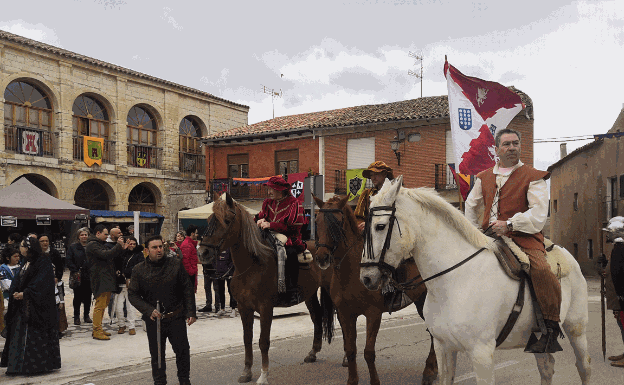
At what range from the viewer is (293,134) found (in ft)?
85.7

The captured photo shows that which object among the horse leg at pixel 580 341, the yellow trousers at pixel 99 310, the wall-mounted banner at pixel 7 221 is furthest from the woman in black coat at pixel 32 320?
the wall-mounted banner at pixel 7 221

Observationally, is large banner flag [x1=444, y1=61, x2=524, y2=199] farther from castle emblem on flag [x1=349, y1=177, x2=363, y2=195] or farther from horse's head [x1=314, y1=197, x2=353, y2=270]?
castle emblem on flag [x1=349, y1=177, x2=363, y2=195]

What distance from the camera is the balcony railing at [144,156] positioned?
26.5 meters

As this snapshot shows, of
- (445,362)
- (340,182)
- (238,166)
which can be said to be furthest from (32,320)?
(238,166)

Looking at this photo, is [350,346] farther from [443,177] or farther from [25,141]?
[25,141]

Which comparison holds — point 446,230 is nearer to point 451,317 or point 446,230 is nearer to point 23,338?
point 451,317

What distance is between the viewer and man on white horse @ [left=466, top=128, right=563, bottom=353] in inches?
141

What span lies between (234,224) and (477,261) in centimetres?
308

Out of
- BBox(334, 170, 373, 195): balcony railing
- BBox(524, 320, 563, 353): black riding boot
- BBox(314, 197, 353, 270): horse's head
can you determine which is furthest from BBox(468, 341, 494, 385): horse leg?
BBox(334, 170, 373, 195): balcony railing

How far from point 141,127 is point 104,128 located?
2128 millimetres

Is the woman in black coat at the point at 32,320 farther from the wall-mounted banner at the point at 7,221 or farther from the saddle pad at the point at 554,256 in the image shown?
the wall-mounted banner at the point at 7,221

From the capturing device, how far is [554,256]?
4086 mm

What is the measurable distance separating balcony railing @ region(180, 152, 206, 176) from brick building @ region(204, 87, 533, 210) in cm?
142

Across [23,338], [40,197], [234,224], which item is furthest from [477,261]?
[40,197]
